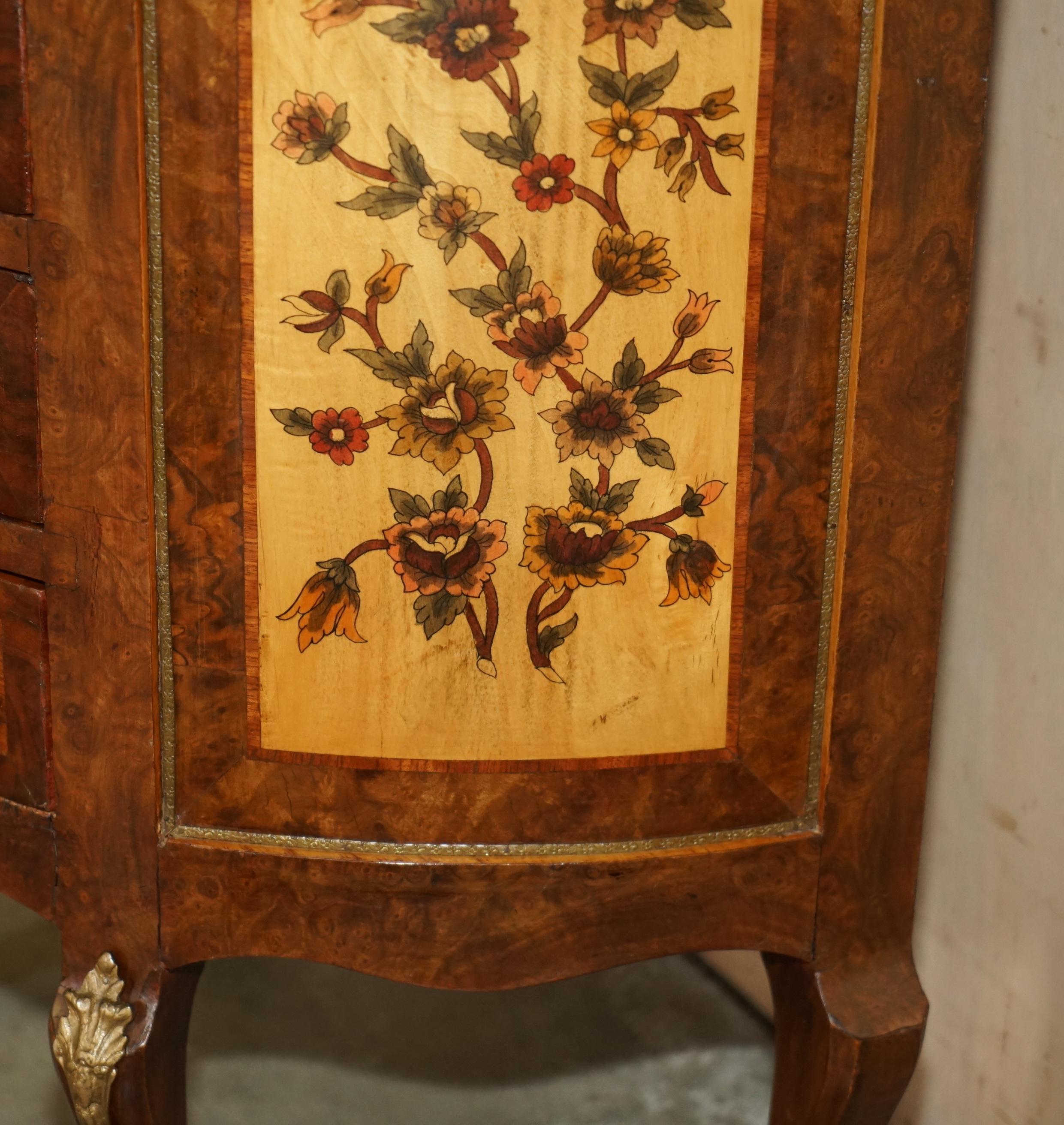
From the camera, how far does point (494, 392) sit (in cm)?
91

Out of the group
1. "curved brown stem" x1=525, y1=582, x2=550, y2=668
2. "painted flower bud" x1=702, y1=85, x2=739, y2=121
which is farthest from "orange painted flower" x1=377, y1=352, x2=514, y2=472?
"painted flower bud" x1=702, y1=85, x2=739, y2=121

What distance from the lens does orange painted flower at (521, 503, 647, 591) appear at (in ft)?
3.07

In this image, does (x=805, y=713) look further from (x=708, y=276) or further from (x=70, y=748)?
(x=70, y=748)

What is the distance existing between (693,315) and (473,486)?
18 centimetres

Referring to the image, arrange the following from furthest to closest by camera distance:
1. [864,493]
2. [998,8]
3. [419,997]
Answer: [419,997], [998,8], [864,493]

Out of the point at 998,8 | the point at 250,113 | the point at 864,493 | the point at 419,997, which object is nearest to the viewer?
the point at 250,113

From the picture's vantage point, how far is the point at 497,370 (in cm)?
91

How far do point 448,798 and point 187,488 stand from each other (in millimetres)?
272

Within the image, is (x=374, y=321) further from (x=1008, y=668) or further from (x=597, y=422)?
(x=1008, y=668)

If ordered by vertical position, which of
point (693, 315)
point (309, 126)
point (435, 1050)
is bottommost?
point (435, 1050)

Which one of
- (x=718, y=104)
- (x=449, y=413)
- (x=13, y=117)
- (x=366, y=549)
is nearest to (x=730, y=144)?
(x=718, y=104)

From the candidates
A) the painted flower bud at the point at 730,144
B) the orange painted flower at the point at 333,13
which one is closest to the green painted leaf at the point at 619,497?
the painted flower bud at the point at 730,144

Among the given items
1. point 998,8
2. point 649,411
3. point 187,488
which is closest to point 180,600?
point 187,488

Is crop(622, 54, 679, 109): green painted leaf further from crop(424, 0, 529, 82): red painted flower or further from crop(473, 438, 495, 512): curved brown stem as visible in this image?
crop(473, 438, 495, 512): curved brown stem
